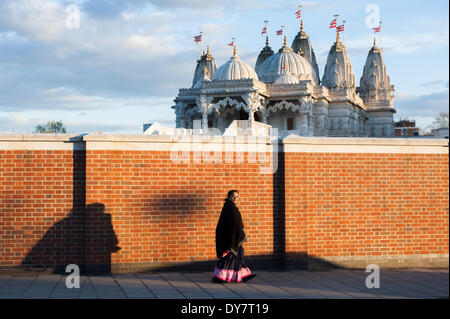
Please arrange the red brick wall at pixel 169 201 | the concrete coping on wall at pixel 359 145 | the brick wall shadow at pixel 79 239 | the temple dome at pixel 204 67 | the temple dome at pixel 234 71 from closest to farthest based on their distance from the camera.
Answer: the brick wall shadow at pixel 79 239
the red brick wall at pixel 169 201
the concrete coping on wall at pixel 359 145
the temple dome at pixel 234 71
the temple dome at pixel 204 67

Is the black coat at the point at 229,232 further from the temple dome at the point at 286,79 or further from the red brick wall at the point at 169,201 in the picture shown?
the temple dome at the point at 286,79

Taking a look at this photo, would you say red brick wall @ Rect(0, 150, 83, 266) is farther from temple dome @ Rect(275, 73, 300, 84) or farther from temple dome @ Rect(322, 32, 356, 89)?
temple dome @ Rect(322, 32, 356, 89)

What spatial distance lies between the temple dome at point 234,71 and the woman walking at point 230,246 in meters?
52.8

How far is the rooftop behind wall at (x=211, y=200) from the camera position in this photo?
12.7 metres

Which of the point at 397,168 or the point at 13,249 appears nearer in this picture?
the point at 13,249

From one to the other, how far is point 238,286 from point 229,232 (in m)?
0.95

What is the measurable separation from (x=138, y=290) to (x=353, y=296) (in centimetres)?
351

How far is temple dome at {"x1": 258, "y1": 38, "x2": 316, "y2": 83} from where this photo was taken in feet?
240

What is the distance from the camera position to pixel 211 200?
13.5m

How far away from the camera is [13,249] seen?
41.3 ft

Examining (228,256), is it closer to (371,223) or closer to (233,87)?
(371,223)

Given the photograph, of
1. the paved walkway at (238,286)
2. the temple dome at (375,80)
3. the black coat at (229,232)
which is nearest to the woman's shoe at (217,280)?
the paved walkway at (238,286)

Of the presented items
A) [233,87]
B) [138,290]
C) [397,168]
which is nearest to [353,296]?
[138,290]

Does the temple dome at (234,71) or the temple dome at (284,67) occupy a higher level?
the temple dome at (284,67)
